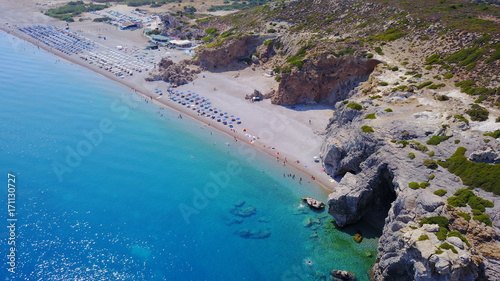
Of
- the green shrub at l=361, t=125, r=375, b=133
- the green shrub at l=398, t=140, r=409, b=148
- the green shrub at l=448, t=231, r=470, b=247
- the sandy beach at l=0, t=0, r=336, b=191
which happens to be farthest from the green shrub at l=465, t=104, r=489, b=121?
the sandy beach at l=0, t=0, r=336, b=191

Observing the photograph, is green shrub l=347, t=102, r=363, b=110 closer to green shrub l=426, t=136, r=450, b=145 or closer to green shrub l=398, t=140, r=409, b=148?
green shrub l=398, t=140, r=409, b=148

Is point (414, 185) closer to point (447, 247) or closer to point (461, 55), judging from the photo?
→ point (447, 247)

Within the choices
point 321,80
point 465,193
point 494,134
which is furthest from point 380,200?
point 321,80

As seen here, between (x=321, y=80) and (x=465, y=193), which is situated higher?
(x=465, y=193)

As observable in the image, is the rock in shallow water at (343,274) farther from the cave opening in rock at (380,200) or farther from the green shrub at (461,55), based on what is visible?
the green shrub at (461,55)

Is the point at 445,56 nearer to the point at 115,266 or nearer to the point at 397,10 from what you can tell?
the point at 397,10
